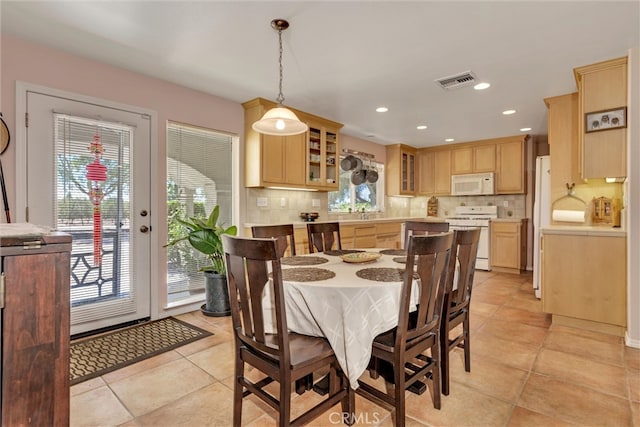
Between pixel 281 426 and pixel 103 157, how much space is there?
2716mm

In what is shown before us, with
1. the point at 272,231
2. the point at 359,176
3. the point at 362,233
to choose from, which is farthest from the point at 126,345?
the point at 359,176

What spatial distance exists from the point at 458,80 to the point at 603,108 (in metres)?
1.26

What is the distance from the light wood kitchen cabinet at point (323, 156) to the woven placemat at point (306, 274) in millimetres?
2505

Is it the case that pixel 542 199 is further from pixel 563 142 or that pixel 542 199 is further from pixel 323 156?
pixel 323 156

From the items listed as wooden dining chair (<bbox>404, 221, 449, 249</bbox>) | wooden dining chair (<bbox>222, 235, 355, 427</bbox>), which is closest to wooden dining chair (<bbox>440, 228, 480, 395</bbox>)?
wooden dining chair (<bbox>222, 235, 355, 427</bbox>)

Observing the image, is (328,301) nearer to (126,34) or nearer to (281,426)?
(281,426)

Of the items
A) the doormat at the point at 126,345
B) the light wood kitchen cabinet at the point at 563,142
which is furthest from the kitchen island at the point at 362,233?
the light wood kitchen cabinet at the point at 563,142

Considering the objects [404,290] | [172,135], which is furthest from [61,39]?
[404,290]

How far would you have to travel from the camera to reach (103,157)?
9.46ft

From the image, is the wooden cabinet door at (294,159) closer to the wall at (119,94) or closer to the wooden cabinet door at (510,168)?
the wall at (119,94)

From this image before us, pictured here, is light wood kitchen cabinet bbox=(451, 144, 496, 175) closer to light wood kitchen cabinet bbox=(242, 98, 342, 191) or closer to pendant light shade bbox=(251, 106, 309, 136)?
light wood kitchen cabinet bbox=(242, 98, 342, 191)

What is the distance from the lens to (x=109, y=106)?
290 centimetres

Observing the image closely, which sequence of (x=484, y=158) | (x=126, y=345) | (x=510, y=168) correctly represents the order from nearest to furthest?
(x=126, y=345)
(x=510, y=168)
(x=484, y=158)

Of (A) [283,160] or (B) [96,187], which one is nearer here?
(B) [96,187]
